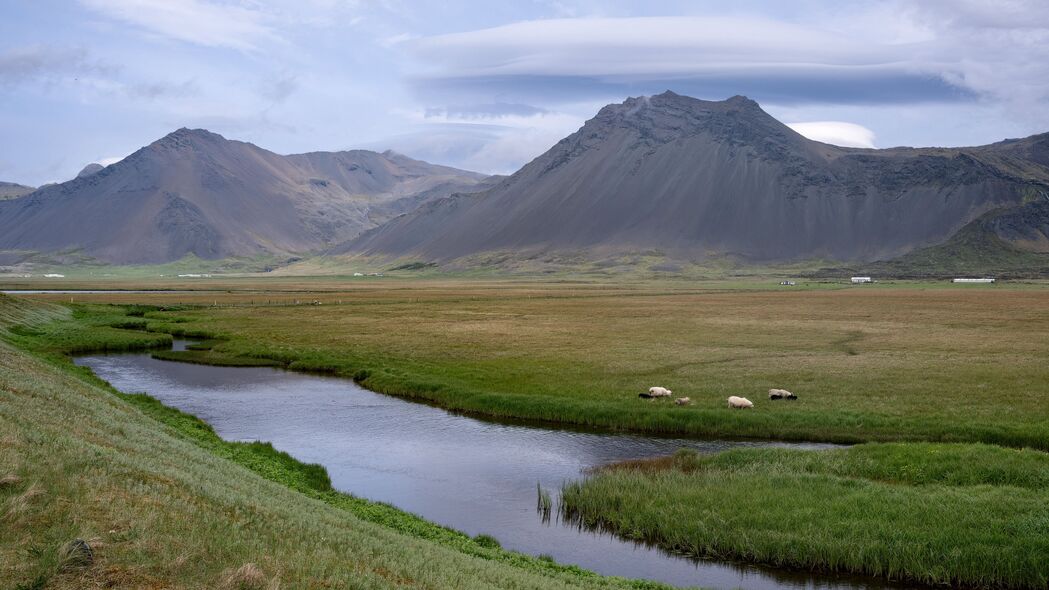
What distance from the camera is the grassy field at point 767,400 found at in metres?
24.1

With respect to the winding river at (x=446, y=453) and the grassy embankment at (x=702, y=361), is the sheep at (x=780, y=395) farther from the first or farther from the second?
the winding river at (x=446, y=453)

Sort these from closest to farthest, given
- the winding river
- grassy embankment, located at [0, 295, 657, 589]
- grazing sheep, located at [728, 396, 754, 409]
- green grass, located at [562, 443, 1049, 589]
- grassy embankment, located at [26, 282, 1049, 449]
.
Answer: grassy embankment, located at [0, 295, 657, 589] → green grass, located at [562, 443, 1049, 589] → the winding river → grassy embankment, located at [26, 282, 1049, 449] → grazing sheep, located at [728, 396, 754, 409]

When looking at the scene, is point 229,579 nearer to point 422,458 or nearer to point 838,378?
point 422,458

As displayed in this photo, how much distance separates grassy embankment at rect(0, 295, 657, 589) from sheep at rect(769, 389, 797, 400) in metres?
26.1

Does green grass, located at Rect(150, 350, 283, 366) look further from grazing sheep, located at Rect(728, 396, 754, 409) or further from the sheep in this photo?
the sheep

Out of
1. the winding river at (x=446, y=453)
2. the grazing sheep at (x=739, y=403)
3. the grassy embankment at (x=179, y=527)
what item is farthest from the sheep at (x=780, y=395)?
the grassy embankment at (x=179, y=527)

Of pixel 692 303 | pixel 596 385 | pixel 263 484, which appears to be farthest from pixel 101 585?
pixel 692 303

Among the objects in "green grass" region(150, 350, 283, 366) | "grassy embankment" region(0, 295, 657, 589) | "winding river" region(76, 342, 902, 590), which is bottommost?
"winding river" region(76, 342, 902, 590)

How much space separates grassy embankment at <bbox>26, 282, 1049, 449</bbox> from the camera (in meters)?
40.8

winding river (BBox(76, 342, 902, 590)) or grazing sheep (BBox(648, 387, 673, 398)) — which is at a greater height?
grazing sheep (BBox(648, 387, 673, 398))

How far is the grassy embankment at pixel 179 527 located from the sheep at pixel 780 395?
1026 inches

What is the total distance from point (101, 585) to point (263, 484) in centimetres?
1160

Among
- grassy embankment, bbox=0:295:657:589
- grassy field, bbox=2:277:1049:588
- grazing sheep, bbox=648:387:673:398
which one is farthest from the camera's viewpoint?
grazing sheep, bbox=648:387:673:398

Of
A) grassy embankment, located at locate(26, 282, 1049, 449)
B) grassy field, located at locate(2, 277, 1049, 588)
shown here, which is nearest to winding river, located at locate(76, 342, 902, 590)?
grassy field, located at locate(2, 277, 1049, 588)
